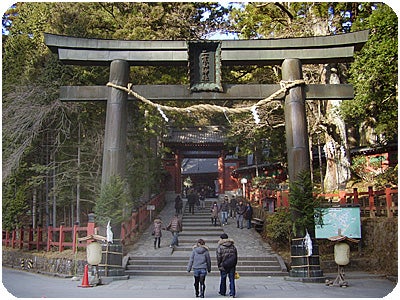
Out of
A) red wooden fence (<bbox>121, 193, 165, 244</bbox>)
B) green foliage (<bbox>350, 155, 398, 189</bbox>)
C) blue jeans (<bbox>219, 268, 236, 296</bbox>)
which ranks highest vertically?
green foliage (<bbox>350, 155, 398, 189</bbox>)

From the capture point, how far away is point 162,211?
2386cm

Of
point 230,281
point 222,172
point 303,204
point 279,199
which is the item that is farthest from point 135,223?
point 222,172

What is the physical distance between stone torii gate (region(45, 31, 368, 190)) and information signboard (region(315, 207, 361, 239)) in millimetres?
2157

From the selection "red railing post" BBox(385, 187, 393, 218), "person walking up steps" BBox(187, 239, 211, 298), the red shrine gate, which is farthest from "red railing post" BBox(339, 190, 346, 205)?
the red shrine gate

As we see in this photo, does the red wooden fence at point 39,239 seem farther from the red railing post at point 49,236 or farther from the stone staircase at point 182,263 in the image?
the stone staircase at point 182,263

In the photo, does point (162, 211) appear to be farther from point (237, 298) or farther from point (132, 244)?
point (237, 298)

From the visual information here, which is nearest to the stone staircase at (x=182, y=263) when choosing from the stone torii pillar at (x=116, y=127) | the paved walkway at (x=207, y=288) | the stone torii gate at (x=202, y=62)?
the paved walkway at (x=207, y=288)

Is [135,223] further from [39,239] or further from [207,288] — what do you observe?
A: [207,288]

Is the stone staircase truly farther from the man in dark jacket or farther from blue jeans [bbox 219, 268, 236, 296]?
the man in dark jacket

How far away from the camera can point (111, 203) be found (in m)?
9.60

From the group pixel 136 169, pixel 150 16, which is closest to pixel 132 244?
pixel 136 169

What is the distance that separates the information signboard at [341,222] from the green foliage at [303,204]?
123 centimetres

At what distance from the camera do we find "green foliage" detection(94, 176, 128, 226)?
960 centimetres

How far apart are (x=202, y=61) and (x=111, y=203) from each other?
4.25m
